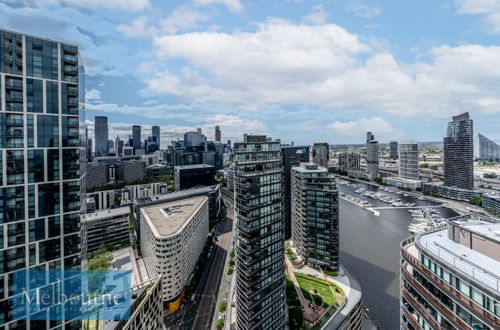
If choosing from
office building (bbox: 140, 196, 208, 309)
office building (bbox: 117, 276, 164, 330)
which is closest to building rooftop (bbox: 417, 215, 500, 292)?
office building (bbox: 117, 276, 164, 330)

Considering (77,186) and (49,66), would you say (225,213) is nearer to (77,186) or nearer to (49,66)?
(77,186)

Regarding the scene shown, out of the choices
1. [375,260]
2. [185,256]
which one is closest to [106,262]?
[185,256]

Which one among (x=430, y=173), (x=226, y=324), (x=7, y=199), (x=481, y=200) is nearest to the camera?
(x=7, y=199)

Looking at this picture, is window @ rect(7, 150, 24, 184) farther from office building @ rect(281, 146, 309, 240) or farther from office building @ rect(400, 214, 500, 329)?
office building @ rect(281, 146, 309, 240)

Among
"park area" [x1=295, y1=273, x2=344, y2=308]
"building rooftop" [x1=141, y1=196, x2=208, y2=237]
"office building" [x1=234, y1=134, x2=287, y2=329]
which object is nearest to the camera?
"office building" [x1=234, y1=134, x2=287, y2=329]

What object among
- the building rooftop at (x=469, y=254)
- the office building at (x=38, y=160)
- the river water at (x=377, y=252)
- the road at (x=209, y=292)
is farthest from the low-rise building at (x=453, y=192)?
the office building at (x=38, y=160)

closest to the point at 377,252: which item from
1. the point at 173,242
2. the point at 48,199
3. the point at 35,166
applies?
the point at 173,242
